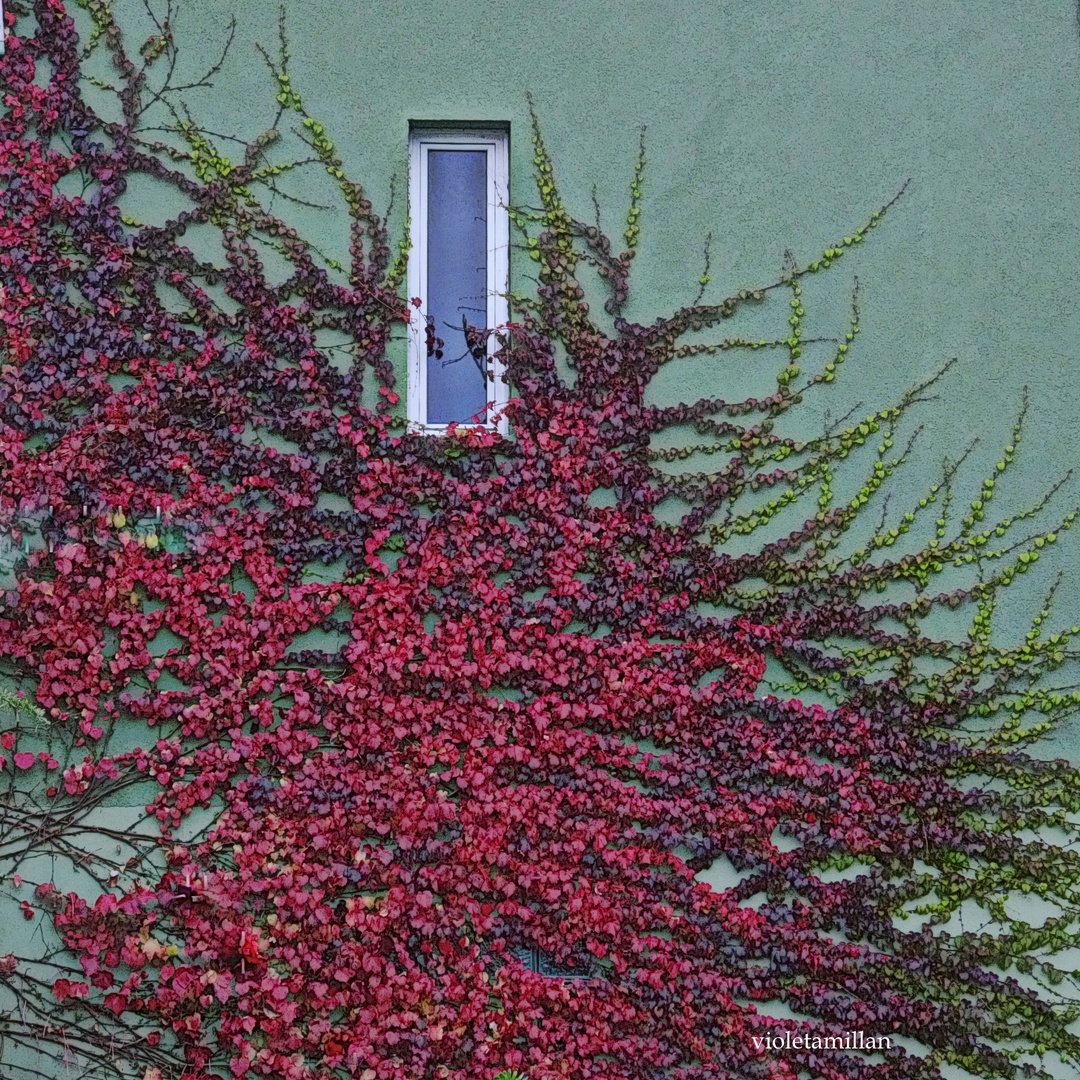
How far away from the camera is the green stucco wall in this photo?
5441 mm

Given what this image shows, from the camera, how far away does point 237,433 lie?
5242 mm

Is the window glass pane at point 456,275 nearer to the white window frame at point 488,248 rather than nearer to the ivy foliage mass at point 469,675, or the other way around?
the white window frame at point 488,248

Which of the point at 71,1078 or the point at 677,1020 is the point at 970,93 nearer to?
the point at 677,1020

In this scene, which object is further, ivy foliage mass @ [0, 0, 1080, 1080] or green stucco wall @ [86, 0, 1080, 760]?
green stucco wall @ [86, 0, 1080, 760]

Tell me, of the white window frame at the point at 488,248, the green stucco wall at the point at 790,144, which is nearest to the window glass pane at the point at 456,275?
the white window frame at the point at 488,248

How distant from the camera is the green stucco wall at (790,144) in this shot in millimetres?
5441

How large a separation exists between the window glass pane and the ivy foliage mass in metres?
0.23

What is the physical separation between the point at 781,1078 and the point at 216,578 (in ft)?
10.5

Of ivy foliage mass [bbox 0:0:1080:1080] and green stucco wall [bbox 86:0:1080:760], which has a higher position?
green stucco wall [bbox 86:0:1080:760]

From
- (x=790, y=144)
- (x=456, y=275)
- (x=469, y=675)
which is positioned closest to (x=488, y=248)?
(x=456, y=275)

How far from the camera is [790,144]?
5512mm

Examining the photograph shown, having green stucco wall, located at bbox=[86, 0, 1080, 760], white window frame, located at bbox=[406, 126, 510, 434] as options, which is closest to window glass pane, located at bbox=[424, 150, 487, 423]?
white window frame, located at bbox=[406, 126, 510, 434]

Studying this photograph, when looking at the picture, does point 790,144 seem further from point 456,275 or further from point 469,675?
point 469,675

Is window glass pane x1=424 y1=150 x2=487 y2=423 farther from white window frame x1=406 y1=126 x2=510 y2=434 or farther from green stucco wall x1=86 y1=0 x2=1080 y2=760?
green stucco wall x1=86 y1=0 x2=1080 y2=760
